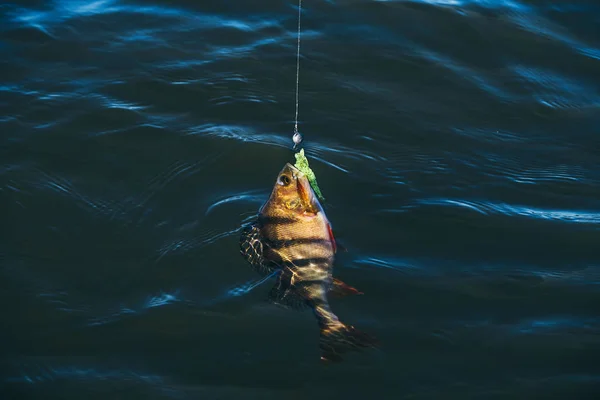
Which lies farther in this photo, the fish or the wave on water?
the wave on water

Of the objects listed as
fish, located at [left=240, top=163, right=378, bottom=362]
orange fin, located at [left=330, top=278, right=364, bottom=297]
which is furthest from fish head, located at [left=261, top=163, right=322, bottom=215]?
orange fin, located at [left=330, top=278, right=364, bottom=297]

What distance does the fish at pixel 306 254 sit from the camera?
5723 millimetres

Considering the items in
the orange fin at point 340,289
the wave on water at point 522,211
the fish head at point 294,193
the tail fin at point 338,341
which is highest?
the fish head at point 294,193

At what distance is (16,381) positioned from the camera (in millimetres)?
5703

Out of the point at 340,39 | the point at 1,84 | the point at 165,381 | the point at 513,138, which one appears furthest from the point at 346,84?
the point at 165,381

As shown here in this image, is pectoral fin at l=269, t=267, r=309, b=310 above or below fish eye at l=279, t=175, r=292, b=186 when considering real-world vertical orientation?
below

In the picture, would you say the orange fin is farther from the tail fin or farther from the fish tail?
the tail fin

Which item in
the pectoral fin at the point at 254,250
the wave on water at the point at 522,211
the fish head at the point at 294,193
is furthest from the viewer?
the wave on water at the point at 522,211

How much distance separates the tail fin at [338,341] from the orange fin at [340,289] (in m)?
0.30

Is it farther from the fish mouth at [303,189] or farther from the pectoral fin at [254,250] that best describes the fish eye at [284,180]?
the pectoral fin at [254,250]

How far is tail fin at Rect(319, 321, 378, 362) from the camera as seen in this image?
566cm

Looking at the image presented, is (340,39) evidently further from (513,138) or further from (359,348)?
(359,348)

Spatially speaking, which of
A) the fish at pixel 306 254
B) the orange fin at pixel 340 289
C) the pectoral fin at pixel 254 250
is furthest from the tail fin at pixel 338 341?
the pectoral fin at pixel 254 250

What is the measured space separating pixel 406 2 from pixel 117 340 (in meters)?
7.01
